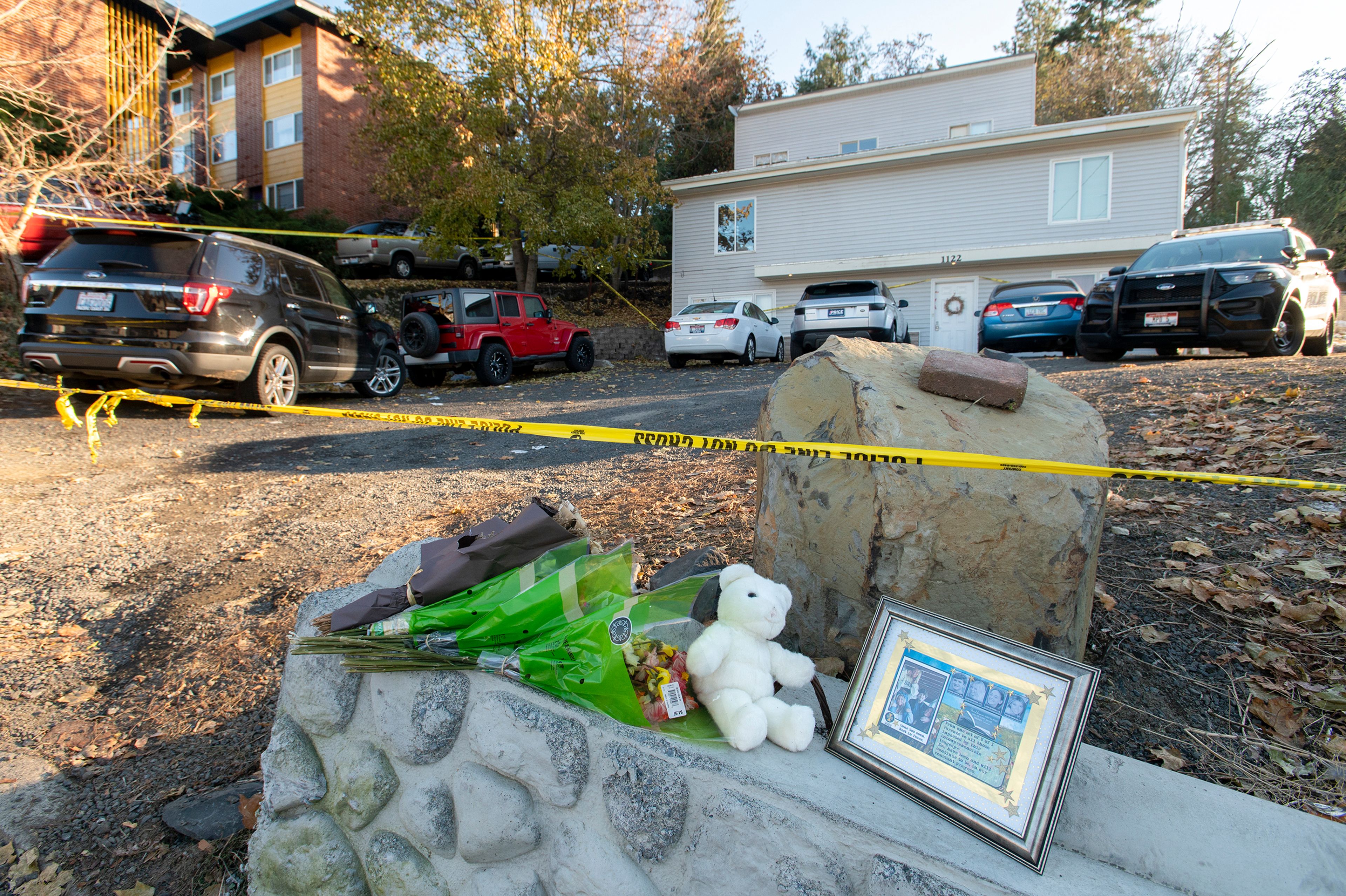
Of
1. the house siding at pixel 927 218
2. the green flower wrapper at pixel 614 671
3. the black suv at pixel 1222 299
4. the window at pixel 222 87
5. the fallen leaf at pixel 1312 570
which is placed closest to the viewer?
the green flower wrapper at pixel 614 671

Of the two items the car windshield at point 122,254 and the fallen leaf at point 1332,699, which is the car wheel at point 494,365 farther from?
the fallen leaf at point 1332,699

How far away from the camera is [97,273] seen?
6.85 meters

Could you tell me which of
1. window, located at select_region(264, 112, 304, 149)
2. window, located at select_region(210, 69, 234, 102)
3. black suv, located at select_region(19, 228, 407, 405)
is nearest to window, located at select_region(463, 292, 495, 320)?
black suv, located at select_region(19, 228, 407, 405)

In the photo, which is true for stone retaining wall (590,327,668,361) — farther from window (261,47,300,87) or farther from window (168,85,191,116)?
window (168,85,191,116)

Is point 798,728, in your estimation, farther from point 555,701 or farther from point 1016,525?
point 1016,525

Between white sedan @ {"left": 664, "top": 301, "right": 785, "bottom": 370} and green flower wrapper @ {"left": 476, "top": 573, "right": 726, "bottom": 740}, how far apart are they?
13.6 metres

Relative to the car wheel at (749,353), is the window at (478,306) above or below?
above

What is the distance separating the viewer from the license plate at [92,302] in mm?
6812

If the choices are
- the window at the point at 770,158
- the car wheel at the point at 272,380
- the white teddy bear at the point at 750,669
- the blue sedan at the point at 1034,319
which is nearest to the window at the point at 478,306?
the car wheel at the point at 272,380

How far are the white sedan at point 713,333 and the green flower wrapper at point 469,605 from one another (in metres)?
13.3

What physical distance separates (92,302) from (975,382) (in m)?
7.81

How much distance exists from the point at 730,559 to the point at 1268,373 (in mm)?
6335

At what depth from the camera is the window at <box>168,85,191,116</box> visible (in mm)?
29906

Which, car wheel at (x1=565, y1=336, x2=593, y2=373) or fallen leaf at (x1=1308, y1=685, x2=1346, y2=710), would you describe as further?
car wheel at (x1=565, y1=336, x2=593, y2=373)
